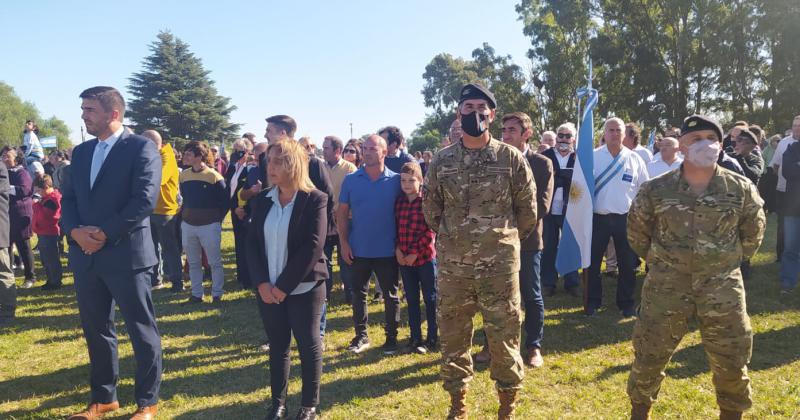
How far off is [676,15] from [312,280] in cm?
3142

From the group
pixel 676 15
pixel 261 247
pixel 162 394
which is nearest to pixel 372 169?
pixel 261 247

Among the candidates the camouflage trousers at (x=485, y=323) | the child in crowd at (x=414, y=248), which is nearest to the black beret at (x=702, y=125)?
the camouflage trousers at (x=485, y=323)

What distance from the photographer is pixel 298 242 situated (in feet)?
11.7

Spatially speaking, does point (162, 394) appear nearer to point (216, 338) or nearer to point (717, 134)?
point (216, 338)

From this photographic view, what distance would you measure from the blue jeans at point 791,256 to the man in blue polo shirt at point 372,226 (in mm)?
5384

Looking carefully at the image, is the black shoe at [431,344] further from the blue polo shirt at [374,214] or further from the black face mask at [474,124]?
the black face mask at [474,124]

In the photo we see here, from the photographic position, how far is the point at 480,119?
3377mm

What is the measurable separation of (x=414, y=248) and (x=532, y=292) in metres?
1.20

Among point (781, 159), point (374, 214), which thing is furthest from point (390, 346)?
point (781, 159)

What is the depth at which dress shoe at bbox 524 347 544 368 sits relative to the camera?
4719mm

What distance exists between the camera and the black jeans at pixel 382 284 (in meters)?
5.14

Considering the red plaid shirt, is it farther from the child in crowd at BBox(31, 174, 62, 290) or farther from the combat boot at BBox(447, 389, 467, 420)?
the child in crowd at BBox(31, 174, 62, 290)

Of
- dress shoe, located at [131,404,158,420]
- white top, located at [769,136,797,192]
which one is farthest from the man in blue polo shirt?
white top, located at [769,136,797,192]

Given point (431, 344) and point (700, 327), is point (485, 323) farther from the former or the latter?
point (431, 344)
